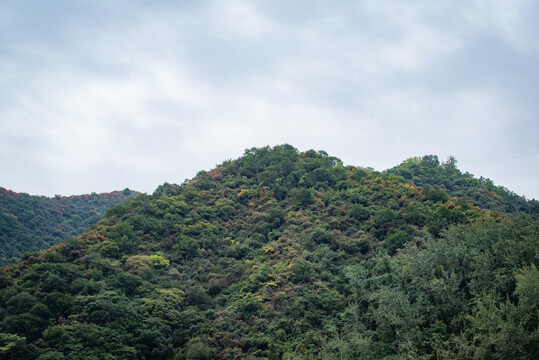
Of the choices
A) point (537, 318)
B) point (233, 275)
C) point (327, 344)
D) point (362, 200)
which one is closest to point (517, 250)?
point (537, 318)

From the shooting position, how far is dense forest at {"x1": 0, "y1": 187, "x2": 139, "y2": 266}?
46344 millimetres

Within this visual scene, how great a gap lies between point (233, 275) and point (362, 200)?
13.9m

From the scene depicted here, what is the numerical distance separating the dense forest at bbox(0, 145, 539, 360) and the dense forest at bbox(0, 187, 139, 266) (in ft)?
42.7

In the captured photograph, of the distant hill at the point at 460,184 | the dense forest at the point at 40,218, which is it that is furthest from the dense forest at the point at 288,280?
the dense forest at the point at 40,218

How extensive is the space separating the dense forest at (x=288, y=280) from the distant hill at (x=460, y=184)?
129cm

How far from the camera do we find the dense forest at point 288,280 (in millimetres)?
24594

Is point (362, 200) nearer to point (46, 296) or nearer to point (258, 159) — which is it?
point (258, 159)

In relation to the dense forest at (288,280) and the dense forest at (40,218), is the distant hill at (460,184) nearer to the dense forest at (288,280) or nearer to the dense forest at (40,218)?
the dense forest at (288,280)

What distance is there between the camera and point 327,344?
26.3 metres

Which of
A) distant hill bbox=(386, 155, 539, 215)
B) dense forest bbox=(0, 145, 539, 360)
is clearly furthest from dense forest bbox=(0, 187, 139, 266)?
distant hill bbox=(386, 155, 539, 215)

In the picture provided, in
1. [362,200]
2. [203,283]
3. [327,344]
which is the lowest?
[327,344]

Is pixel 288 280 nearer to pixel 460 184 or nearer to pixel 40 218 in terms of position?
pixel 460 184

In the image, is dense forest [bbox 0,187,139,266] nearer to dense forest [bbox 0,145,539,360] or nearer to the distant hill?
dense forest [bbox 0,145,539,360]

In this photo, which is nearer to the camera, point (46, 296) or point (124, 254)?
point (46, 296)
